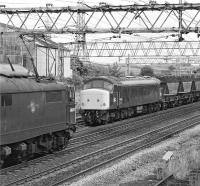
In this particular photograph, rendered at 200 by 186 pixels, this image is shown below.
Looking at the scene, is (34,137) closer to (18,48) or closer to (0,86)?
(0,86)

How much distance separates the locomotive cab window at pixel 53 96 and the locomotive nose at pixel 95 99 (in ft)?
34.9

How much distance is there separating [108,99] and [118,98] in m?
1.56

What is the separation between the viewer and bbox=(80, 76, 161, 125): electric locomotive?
90.0 ft

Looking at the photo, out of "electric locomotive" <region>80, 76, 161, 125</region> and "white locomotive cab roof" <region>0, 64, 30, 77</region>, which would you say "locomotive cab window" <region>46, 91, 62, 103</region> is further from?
"electric locomotive" <region>80, 76, 161, 125</region>

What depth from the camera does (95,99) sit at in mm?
27516

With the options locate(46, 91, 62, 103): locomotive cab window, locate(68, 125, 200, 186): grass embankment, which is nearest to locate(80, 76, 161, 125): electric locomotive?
locate(68, 125, 200, 186): grass embankment

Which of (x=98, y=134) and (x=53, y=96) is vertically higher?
(x=53, y=96)

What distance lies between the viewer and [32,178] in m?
13.0

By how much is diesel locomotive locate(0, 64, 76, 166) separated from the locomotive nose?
9184 millimetres

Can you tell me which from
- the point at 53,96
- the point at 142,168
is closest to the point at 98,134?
the point at 53,96

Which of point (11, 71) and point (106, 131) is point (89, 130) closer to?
point (106, 131)

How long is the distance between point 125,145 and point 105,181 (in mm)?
6916

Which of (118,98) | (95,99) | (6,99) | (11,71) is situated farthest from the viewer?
(118,98)

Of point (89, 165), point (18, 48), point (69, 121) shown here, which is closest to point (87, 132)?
point (69, 121)
